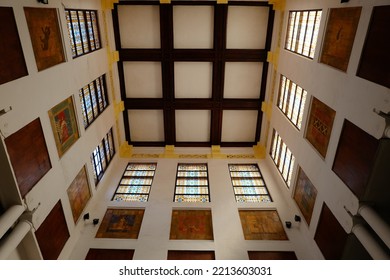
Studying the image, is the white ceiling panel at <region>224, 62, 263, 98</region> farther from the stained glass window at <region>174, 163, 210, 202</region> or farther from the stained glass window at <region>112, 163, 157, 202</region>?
the stained glass window at <region>112, 163, 157, 202</region>

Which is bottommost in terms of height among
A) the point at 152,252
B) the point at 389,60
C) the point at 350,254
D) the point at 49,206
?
the point at 152,252

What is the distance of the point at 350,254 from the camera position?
21.0ft

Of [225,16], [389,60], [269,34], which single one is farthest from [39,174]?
[269,34]

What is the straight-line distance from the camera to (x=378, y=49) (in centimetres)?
556

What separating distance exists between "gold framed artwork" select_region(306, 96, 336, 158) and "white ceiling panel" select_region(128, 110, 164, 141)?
7830 mm

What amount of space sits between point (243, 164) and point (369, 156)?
7.81 m

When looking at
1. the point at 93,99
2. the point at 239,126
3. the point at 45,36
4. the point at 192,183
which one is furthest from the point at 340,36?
the point at 93,99

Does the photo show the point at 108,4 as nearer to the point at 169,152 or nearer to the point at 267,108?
the point at 169,152

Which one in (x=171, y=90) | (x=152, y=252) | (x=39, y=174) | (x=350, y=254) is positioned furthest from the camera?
(x=171, y=90)

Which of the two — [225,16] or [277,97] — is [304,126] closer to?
[277,97]

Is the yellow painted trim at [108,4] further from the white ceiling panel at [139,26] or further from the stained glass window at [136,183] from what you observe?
the stained glass window at [136,183]

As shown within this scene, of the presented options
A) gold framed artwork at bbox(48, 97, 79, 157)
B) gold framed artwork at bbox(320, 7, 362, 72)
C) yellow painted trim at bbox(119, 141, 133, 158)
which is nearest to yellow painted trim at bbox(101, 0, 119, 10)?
gold framed artwork at bbox(48, 97, 79, 157)

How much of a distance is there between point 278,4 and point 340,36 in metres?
5.83

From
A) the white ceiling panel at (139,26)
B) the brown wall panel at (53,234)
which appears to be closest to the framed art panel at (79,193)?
the brown wall panel at (53,234)
